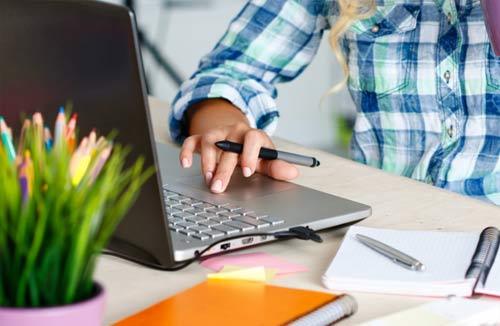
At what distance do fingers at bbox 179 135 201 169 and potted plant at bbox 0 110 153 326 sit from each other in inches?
22.8

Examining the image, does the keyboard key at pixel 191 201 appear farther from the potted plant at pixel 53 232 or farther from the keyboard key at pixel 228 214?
the potted plant at pixel 53 232

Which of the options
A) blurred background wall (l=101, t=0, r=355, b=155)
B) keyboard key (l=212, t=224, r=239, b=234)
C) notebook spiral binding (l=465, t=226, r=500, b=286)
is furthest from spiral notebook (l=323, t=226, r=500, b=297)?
blurred background wall (l=101, t=0, r=355, b=155)

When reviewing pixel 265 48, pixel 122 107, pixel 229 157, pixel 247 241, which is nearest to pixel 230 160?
pixel 229 157

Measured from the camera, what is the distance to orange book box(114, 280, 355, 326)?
0.70 m

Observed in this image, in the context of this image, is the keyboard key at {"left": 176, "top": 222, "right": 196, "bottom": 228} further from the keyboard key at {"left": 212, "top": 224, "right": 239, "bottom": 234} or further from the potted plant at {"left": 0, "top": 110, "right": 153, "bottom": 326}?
the potted plant at {"left": 0, "top": 110, "right": 153, "bottom": 326}

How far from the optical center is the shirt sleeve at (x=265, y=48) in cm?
138

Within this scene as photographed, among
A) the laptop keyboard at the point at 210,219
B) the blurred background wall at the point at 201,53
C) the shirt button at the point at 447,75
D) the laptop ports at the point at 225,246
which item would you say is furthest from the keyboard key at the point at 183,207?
the blurred background wall at the point at 201,53

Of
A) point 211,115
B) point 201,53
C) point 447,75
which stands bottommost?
point 201,53

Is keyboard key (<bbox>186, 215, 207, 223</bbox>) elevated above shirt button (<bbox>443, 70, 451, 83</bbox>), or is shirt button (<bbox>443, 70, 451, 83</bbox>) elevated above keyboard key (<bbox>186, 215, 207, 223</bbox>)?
shirt button (<bbox>443, 70, 451, 83</bbox>)

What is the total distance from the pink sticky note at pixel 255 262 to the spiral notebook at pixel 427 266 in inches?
1.6

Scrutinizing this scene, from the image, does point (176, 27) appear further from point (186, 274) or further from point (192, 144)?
point (186, 274)

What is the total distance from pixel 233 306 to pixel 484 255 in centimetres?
23

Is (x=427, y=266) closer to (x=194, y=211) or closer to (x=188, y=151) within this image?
(x=194, y=211)

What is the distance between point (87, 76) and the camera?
0.78 metres
